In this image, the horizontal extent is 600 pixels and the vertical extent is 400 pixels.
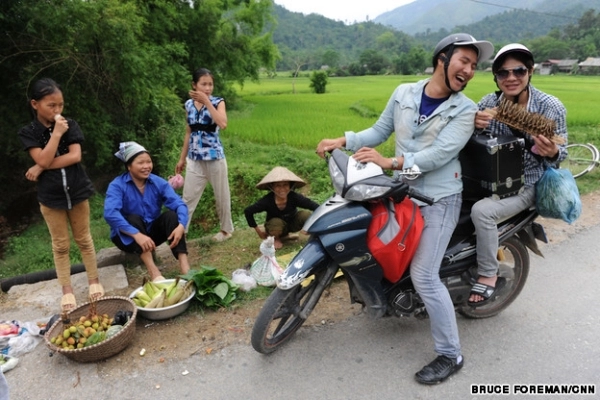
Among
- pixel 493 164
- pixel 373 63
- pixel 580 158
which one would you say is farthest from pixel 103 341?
pixel 373 63

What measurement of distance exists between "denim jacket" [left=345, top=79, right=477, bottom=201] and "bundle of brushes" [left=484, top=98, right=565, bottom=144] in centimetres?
19

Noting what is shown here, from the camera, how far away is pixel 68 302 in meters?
3.24

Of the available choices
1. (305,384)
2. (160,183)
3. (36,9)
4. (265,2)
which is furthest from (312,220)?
(265,2)

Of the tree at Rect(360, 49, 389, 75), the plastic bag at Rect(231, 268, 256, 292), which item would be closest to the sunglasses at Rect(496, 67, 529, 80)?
the plastic bag at Rect(231, 268, 256, 292)

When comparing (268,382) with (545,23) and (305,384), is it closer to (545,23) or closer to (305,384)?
(305,384)

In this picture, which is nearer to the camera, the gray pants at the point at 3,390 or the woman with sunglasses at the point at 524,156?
the gray pants at the point at 3,390

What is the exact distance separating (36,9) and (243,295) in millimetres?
4964

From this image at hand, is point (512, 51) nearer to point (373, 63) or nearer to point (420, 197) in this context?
point (420, 197)

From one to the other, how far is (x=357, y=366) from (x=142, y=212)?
7.21 feet

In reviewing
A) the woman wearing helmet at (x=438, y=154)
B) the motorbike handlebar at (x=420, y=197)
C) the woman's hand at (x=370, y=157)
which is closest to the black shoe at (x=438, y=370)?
the woman wearing helmet at (x=438, y=154)

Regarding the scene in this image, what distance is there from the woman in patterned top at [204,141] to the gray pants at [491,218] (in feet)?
8.50

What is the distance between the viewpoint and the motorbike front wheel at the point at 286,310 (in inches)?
95.6

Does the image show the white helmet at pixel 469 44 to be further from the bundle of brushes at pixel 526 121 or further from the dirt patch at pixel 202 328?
the dirt patch at pixel 202 328

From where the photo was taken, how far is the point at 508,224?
9.04 feet
